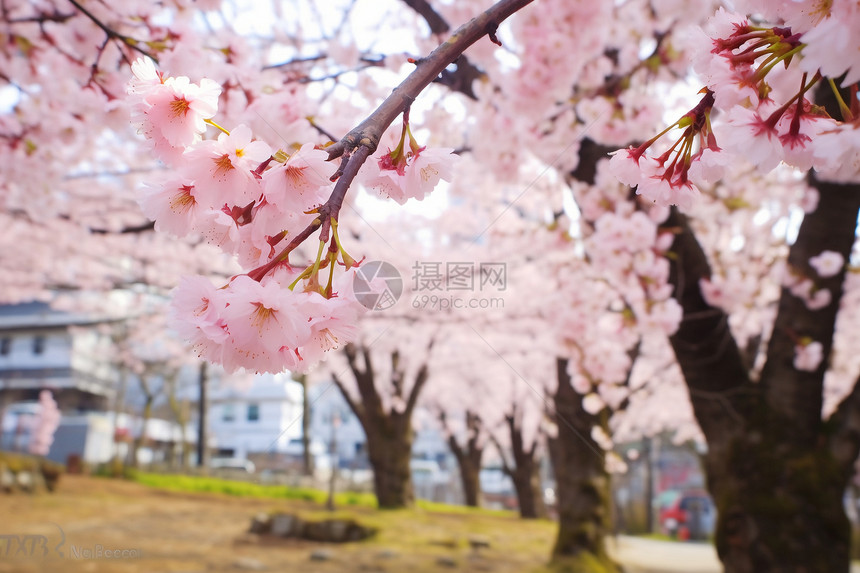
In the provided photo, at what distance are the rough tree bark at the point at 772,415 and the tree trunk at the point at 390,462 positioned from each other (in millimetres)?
7632

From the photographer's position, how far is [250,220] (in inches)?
33.7

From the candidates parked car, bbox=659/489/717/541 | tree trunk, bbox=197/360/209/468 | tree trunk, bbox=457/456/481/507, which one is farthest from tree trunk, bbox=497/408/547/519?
tree trunk, bbox=197/360/209/468

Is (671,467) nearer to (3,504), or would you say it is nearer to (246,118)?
(3,504)

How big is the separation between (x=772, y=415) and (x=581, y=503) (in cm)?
352

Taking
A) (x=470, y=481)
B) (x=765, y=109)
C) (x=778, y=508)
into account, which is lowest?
(x=470, y=481)

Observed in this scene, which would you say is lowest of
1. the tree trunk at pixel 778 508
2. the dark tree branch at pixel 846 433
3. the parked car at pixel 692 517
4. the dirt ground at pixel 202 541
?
the parked car at pixel 692 517

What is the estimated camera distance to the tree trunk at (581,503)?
248 inches

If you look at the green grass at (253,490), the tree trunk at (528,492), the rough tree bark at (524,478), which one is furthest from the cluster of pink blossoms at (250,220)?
the tree trunk at (528,492)

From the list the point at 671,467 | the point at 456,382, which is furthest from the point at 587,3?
the point at 671,467

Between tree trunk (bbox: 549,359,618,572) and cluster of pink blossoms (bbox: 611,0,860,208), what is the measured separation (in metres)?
5.54

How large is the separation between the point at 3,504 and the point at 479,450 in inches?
474

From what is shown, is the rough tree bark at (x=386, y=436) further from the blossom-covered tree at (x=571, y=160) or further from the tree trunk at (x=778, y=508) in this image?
the tree trunk at (x=778, y=508)

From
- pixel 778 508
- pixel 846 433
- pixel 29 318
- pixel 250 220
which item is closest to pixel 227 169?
pixel 250 220

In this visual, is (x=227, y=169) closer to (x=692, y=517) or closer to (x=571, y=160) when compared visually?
(x=571, y=160)
